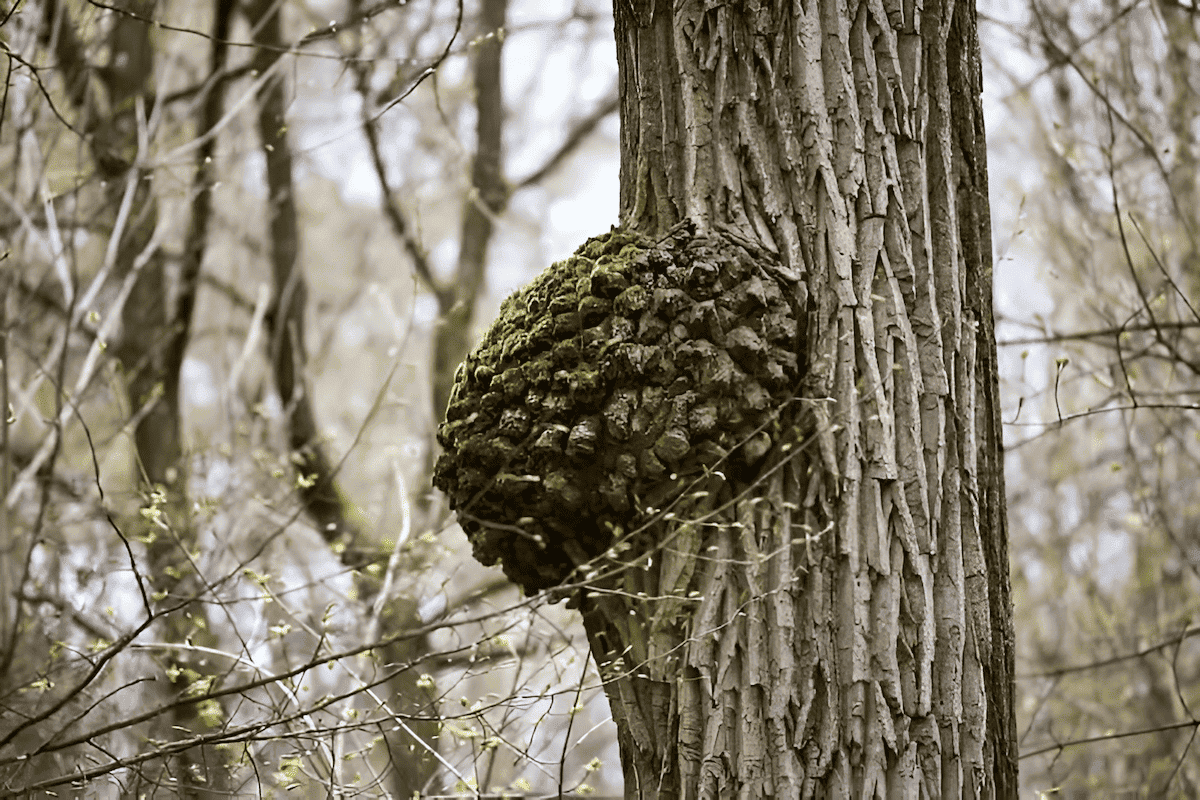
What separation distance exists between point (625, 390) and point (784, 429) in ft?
0.94

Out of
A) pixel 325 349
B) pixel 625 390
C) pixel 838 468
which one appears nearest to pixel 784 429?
pixel 838 468

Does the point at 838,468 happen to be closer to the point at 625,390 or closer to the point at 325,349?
the point at 625,390

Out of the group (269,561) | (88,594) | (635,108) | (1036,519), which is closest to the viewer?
(635,108)

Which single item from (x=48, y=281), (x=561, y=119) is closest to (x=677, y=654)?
(x=48, y=281)

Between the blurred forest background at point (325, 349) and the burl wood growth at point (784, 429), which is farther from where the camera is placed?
the blurred forest background at point (325, 349)

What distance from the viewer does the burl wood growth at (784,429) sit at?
149 centimetres

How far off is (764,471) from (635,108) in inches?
29.9

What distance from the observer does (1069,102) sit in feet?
14.0

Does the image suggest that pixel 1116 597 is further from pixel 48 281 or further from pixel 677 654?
pixel 48 281

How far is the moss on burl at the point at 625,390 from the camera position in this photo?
1551mm

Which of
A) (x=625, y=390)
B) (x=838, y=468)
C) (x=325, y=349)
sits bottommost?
(x=838, y=468)

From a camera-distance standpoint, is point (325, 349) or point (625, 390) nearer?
point (625, 390)

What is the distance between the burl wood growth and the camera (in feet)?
4.90

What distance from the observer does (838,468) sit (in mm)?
1545
